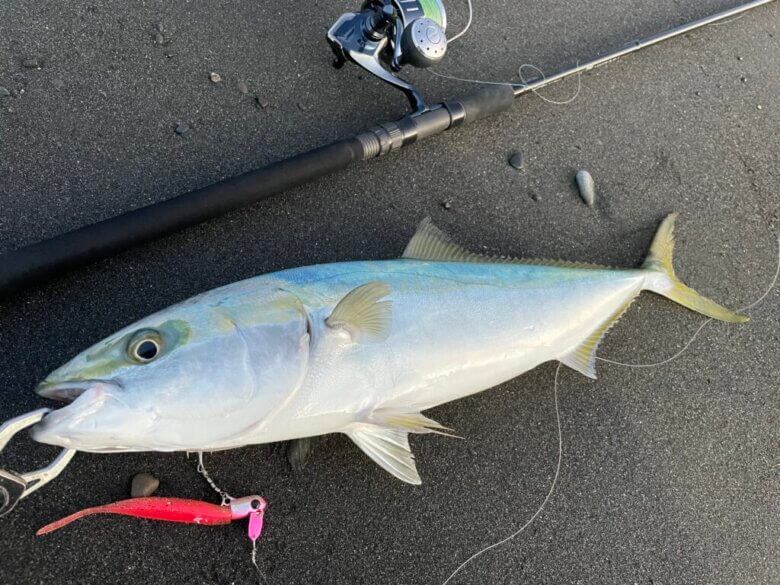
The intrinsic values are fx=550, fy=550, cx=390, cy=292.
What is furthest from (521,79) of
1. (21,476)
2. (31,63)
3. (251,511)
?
(21,476)

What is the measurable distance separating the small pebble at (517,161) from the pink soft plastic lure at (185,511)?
1548 millimetres

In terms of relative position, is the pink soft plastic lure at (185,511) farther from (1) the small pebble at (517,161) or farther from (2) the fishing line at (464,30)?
(2) the fishing line at (464,30)

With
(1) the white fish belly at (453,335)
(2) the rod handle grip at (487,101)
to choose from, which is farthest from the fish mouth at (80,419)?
(2) the rod handle grip at (487,101)

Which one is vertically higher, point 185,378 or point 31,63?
point 31,63

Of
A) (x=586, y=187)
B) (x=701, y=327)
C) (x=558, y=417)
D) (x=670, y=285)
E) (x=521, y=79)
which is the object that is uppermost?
(x=521, y=79)

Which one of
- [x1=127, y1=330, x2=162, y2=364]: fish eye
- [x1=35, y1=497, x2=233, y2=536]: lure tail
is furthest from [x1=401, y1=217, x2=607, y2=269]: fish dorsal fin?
[x1=35, y1=497, x2=233, y2=536]: lure tail

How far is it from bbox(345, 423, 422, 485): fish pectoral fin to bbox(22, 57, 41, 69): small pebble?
163cm

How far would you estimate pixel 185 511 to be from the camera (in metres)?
1.52

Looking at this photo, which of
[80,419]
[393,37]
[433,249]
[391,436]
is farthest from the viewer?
[393,37]

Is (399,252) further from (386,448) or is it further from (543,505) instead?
(543,505)

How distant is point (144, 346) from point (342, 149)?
37.2 inches

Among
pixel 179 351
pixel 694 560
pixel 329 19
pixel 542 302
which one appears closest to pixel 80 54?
pixel 329 19

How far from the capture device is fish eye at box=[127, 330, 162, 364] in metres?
1.20

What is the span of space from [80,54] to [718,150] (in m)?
2.63
